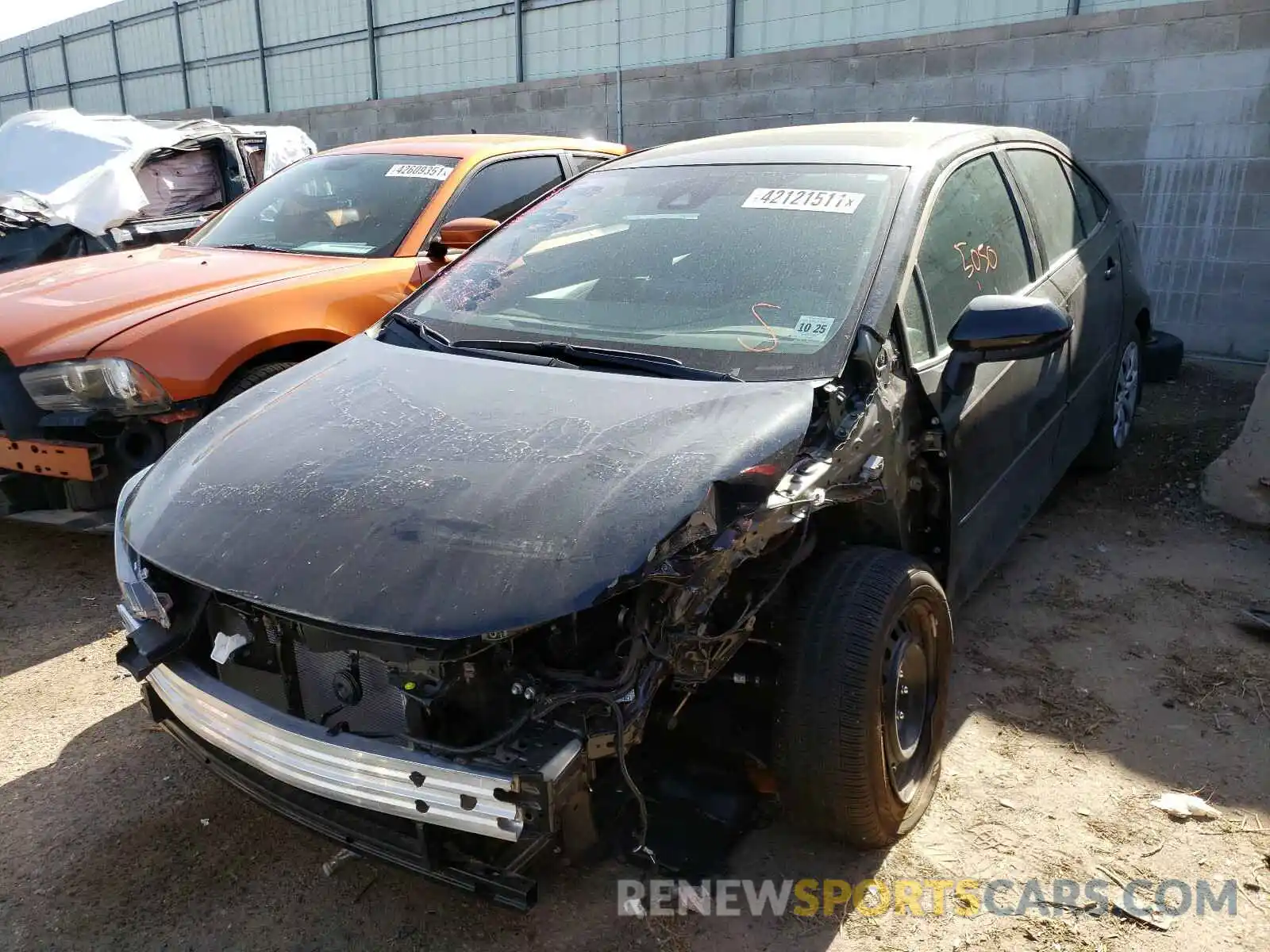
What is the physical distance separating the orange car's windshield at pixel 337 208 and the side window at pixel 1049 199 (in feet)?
9.26

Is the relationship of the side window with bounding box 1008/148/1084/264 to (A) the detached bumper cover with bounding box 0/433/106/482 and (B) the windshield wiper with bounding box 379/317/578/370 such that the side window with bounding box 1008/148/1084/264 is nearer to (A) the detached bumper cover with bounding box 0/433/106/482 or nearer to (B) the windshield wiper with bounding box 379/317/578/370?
(B) the windshield wiper with bounding box 379/317/578/370

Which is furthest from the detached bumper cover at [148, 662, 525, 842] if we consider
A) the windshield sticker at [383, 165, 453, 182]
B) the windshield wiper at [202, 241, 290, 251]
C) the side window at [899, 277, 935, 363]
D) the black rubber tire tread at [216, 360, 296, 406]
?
the windshield sticker at [383, 165, 453, 182]

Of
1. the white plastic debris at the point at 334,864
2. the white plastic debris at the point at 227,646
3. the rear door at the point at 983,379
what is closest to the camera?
the white plastic debris at the point at 227,646

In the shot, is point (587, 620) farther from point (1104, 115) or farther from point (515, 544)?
point (1104, 115)

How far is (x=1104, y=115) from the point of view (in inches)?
283

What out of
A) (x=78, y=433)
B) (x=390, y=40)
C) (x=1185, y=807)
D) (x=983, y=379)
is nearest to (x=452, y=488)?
(x=983, y=379)

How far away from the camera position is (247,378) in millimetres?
4141

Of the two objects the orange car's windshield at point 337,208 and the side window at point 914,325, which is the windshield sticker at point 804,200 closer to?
the side window at point 914,325

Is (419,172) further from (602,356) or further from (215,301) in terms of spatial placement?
(602,356)

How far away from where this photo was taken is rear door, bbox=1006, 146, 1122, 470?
12.4 ft

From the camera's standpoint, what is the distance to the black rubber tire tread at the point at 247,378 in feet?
13.3

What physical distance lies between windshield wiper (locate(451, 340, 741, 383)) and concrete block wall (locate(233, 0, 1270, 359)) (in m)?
6.08

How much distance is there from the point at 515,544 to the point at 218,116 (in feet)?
62.8

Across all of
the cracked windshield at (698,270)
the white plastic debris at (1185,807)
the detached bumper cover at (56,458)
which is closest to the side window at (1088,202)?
the cracked windshield at (698,270)
